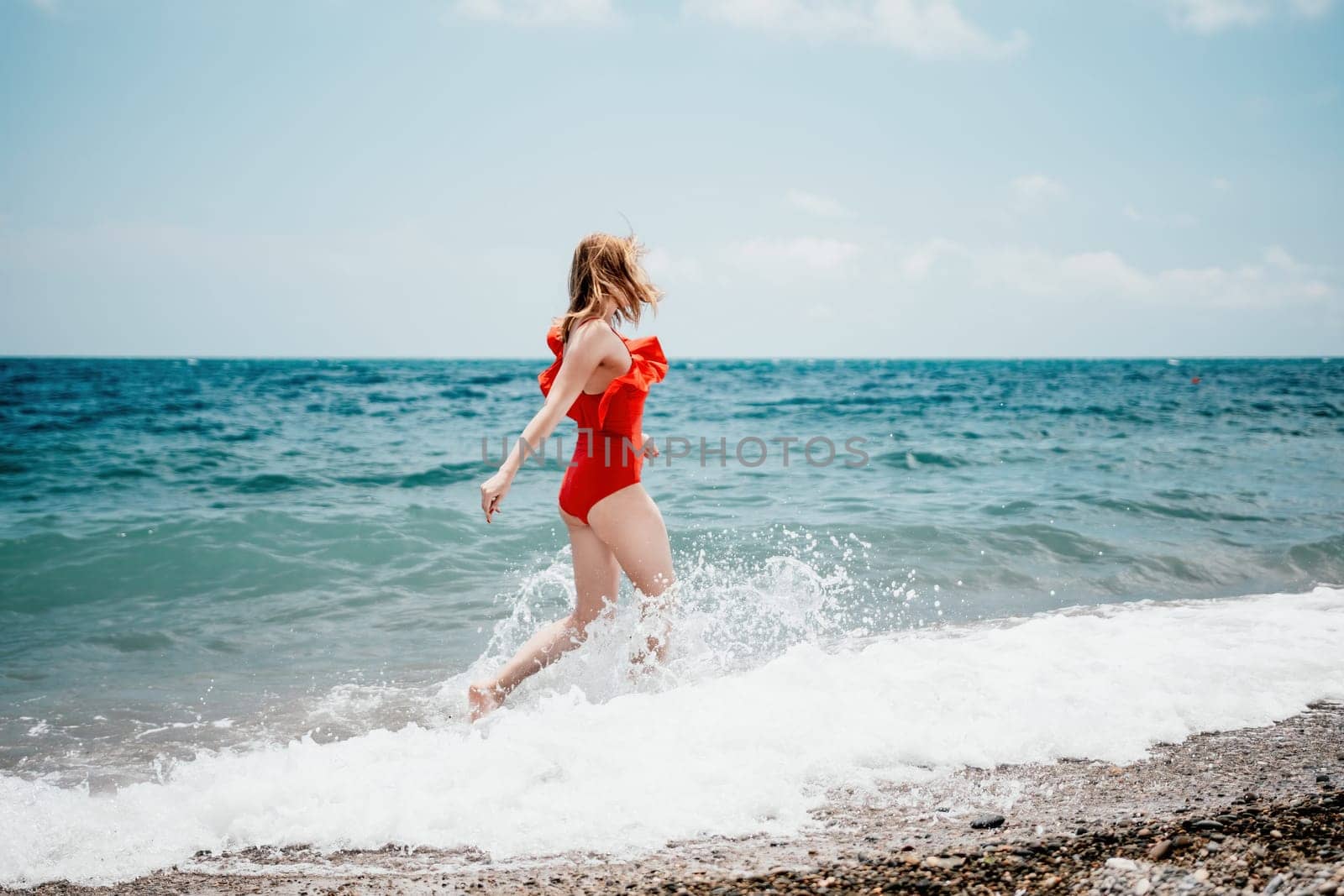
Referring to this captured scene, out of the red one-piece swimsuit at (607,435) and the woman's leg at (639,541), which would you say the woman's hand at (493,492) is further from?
the woman's leg at (639,541)

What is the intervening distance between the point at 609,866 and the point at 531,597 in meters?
4.07

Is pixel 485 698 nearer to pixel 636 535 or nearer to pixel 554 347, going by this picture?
pixel 636 535

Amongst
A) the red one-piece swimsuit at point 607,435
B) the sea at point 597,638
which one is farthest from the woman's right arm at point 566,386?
the sea at point 597,638

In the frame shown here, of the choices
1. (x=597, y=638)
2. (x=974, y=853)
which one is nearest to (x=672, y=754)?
(x=597, y=638)

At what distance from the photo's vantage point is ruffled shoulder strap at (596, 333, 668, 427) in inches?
147

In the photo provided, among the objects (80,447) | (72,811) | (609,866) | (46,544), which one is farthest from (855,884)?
(80,447)

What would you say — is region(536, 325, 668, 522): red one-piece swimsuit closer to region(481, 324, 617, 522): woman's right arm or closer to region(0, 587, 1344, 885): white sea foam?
region(481, 324, 617, 522): woman's right arm

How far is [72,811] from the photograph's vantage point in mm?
3012

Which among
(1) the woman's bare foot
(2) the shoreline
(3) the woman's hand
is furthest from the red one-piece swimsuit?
(2) the shoreline

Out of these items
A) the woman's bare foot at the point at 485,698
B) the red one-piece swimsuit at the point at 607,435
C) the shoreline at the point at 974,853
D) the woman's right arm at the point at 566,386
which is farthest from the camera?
the woman's bare foot at the point at 485,698

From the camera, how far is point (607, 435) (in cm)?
379

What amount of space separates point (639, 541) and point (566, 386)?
78cm

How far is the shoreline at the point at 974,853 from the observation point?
2334 mm

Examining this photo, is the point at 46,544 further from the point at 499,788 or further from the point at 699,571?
the point at 499,788
